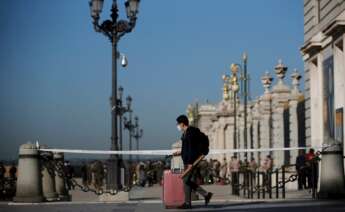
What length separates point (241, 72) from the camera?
1877 inches

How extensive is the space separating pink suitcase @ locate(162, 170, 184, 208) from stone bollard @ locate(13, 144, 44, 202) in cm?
422

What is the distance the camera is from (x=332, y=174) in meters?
17.6

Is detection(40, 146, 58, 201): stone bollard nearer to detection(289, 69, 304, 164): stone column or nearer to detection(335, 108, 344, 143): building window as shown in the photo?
detection(335, 108, 344, 143): building window

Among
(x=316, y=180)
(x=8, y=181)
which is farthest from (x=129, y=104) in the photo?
(x=316, y=180)

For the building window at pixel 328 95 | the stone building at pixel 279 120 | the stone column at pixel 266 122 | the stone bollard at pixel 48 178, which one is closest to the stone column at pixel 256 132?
the stone building at pixel 279 120

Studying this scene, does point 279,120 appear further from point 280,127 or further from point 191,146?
point 191,146

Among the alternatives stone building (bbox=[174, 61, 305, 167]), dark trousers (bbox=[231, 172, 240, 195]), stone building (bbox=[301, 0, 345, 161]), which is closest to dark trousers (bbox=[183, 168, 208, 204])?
stone building (bbox=[301, 0, 345, 161])

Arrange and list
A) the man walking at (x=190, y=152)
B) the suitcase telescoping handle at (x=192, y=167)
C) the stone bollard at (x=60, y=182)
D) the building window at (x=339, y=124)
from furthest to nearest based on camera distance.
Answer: the building window at (x=339, y=124)
the stone bollard at (x=60, y=182)
the man walking at (x=190, y=152)
the suitcase telescoping handle at (x=192, y=167)

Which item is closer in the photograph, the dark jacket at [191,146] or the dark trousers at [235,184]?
the dark jacket at [191,146]

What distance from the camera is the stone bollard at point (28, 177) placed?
1808 centimetres

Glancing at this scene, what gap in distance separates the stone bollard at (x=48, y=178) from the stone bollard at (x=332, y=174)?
6437 mm

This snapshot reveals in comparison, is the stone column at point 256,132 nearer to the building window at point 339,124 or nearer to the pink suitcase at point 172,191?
the building window at point 339,124

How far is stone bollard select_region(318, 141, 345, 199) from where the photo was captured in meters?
17.5

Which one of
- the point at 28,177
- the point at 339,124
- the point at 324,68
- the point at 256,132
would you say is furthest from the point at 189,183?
the point at 256,132
